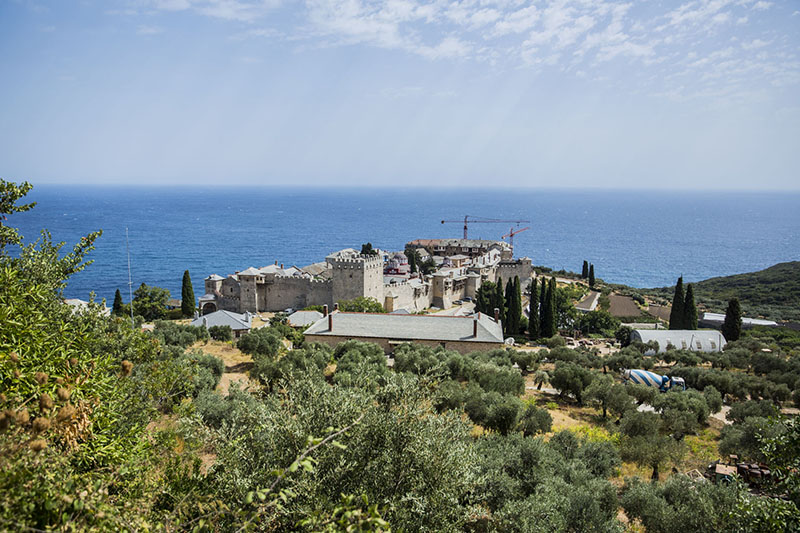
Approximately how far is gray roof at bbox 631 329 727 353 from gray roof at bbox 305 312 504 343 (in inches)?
565

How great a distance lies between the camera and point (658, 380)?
75.6 feet

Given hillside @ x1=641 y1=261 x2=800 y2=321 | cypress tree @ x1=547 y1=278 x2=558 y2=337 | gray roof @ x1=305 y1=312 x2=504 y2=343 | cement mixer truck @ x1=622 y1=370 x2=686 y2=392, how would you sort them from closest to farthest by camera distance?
cement mixer truck @ x1=622 y1=370 x2=686 y2=392 → gray roof @ x1=305 y1=312 x2=504 y2=343 → cypress tree @ x1=547 y1=278 x2=558 y2=337 → hillside @ x1=641 y1=261 x2=800 y2=321

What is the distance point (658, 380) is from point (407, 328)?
13.1 metres

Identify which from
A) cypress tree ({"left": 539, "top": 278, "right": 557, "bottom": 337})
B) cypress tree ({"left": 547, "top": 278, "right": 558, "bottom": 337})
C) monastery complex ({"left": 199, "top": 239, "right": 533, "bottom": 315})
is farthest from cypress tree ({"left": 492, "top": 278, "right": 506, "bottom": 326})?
monastery complex ({"left": 199, "top": 239, "right": 533, "bottom": 315})

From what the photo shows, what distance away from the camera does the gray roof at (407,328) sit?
A: 28094 millimetres

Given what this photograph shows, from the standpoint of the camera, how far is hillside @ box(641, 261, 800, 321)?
64938 mm

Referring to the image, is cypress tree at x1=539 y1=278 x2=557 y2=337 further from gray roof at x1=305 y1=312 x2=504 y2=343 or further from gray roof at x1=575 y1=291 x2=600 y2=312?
gray roof at x1=305 y1=312 x2=504 y2=343

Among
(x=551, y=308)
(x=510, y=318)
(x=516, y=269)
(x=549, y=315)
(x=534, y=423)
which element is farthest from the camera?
(x=516, y=269)

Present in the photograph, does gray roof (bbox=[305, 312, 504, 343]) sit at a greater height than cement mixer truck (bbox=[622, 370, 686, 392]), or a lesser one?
greater

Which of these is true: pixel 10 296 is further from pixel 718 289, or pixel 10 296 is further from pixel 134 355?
pixel 718 289

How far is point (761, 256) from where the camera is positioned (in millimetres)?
128125

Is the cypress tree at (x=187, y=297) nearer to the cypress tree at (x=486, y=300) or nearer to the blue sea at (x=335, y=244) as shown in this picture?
the blue sea at (x=335, y=244)

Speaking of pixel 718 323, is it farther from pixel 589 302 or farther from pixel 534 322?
pixel 534 322

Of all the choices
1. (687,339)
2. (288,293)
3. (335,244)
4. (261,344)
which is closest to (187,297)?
(288,293)
